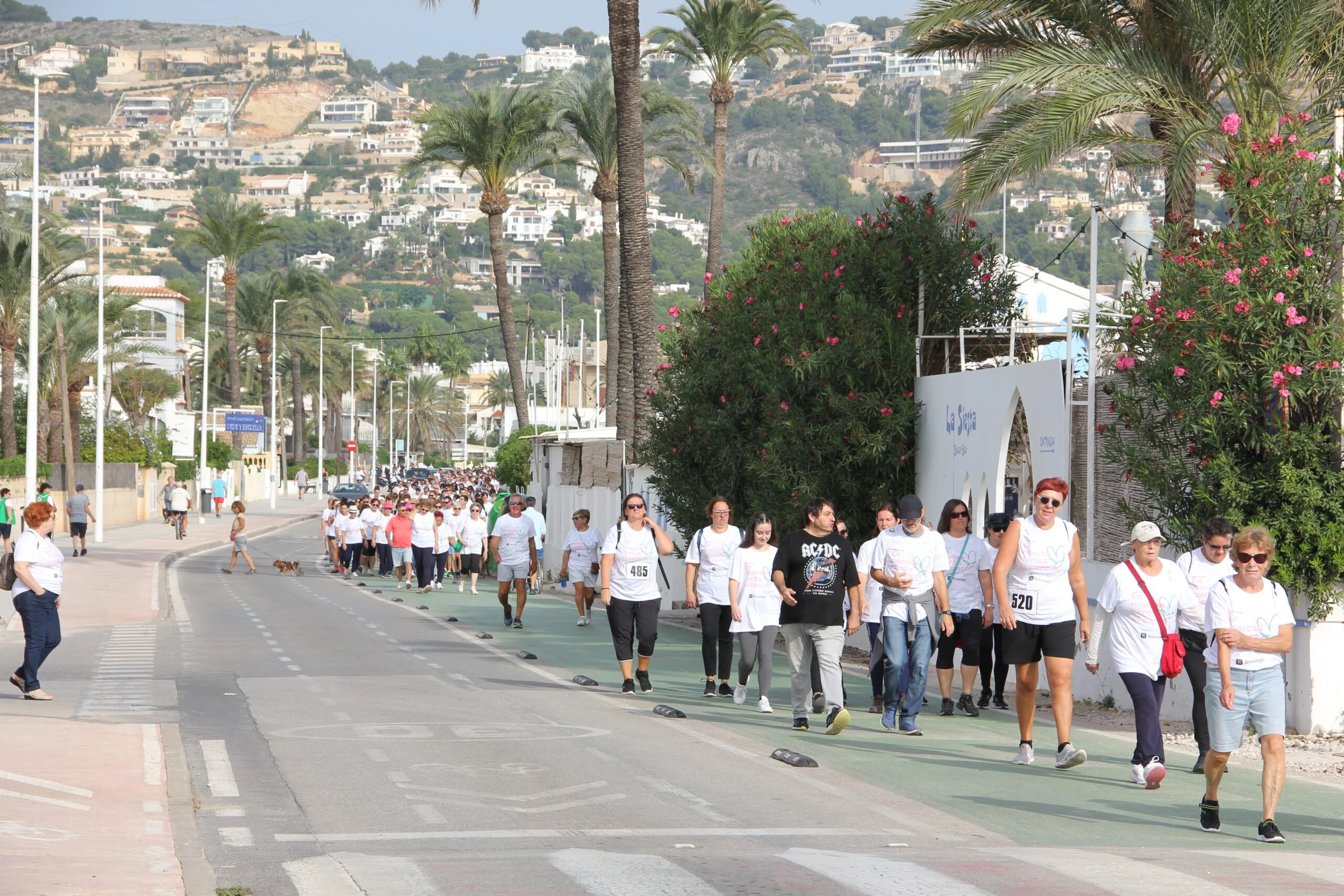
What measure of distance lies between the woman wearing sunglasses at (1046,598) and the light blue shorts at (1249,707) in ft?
6.33

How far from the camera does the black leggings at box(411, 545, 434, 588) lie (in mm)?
29438

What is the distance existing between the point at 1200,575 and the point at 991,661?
4.21 metres

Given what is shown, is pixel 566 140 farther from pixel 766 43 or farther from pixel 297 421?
pixel 297 421

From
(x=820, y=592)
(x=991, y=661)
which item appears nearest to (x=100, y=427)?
(x=991, y=661)

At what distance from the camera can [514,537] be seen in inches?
883

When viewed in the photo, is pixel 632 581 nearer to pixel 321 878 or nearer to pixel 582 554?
pixel 582 554

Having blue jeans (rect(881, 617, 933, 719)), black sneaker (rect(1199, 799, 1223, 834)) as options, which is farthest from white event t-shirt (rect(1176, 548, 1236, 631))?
blue jeans (rect(881, 617, 933, 719))

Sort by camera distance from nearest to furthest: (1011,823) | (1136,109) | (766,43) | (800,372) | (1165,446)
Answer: (1011,823), (1165,446), (1136,109), (800,372), (766,43)

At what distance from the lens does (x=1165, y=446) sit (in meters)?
13.1

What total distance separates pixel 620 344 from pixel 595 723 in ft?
67.1

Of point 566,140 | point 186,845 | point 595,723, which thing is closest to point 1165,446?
point 595,723

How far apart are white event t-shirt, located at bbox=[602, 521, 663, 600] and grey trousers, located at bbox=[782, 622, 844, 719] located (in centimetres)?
233

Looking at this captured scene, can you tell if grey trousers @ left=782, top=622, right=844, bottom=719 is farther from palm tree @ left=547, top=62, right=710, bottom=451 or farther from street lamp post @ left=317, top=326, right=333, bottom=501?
street lamp post @ left=317, top=326, right=333, bottom=501

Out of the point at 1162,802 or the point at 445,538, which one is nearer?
the point at 1162,802
